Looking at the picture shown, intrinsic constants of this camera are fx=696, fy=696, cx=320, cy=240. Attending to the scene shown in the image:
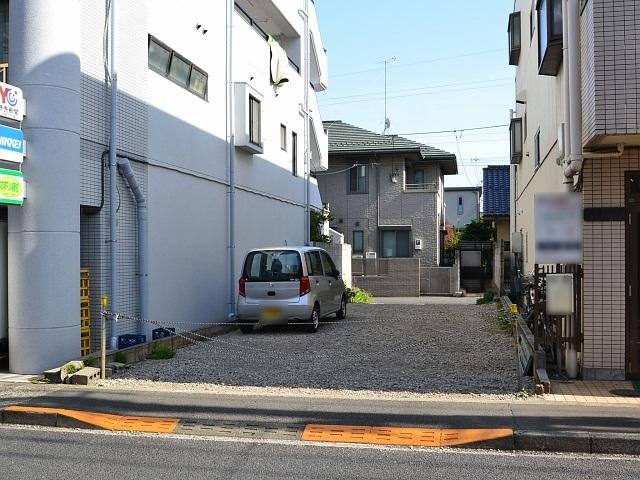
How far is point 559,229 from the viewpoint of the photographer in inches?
293

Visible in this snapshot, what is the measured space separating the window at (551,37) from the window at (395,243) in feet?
68.0

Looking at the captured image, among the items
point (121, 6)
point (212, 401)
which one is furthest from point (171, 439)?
point (121, 6)

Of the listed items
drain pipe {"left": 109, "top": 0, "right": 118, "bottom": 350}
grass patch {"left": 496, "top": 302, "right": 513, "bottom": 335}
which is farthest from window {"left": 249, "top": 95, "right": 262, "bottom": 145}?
grass patch {"left": 496, "top": 302, "right": 513, "bottom": 335}

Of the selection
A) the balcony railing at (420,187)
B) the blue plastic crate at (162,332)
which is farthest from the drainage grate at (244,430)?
the balcony railing at (420,187)

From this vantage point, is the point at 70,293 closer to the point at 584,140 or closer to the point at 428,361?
the point at 428,361

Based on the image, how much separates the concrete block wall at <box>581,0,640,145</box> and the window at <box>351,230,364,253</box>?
2373 cm

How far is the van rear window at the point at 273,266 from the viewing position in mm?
13289

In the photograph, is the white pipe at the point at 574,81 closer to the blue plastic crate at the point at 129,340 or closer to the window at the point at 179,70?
the blue plastic crate at the point at 129,340

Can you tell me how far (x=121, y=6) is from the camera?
10.8 m

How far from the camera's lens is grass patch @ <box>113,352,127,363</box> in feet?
31.2

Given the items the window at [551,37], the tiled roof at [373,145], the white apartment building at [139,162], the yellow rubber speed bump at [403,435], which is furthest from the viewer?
the tiled roof at [373,145]

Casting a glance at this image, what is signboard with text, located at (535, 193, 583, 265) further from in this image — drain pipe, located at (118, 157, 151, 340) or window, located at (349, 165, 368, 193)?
window, located at (349, 165, 368, 193)

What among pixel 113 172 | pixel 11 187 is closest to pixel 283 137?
pixel 113 172

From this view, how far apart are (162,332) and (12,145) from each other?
14.5ft
